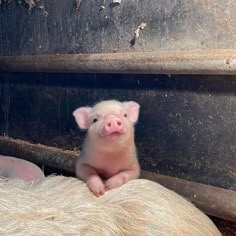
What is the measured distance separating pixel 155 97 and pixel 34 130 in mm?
1120

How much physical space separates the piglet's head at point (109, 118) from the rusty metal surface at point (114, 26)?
38 centimetres

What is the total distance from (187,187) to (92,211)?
845mm

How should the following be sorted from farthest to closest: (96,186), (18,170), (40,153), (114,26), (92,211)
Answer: (40,153)
(114,26)
(18,170)
(96,186)
(92,211)

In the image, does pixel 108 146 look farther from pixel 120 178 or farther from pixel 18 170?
pixel 18 170

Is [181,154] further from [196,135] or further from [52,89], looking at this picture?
[52,89]

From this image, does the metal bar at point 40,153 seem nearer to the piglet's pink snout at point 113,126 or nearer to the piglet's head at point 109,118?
the piglet's head at point 109,118

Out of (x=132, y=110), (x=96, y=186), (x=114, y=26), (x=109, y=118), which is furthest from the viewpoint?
(x=114, y=26)

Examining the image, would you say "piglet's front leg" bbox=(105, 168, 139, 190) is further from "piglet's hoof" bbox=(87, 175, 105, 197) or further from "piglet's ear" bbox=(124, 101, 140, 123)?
"piglet's ear" bbox=(124, 101, 140, 123)

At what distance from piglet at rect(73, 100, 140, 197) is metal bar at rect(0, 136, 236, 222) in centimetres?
25

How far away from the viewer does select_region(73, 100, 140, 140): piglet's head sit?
1.98 m

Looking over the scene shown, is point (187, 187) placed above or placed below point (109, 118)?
below

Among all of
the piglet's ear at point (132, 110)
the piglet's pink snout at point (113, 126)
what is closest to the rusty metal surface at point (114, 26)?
the piglet's ear at point (132, 110)

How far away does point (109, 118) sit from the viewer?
2.00 m

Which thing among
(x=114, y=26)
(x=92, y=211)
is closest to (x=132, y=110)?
(x=114, y=26)
